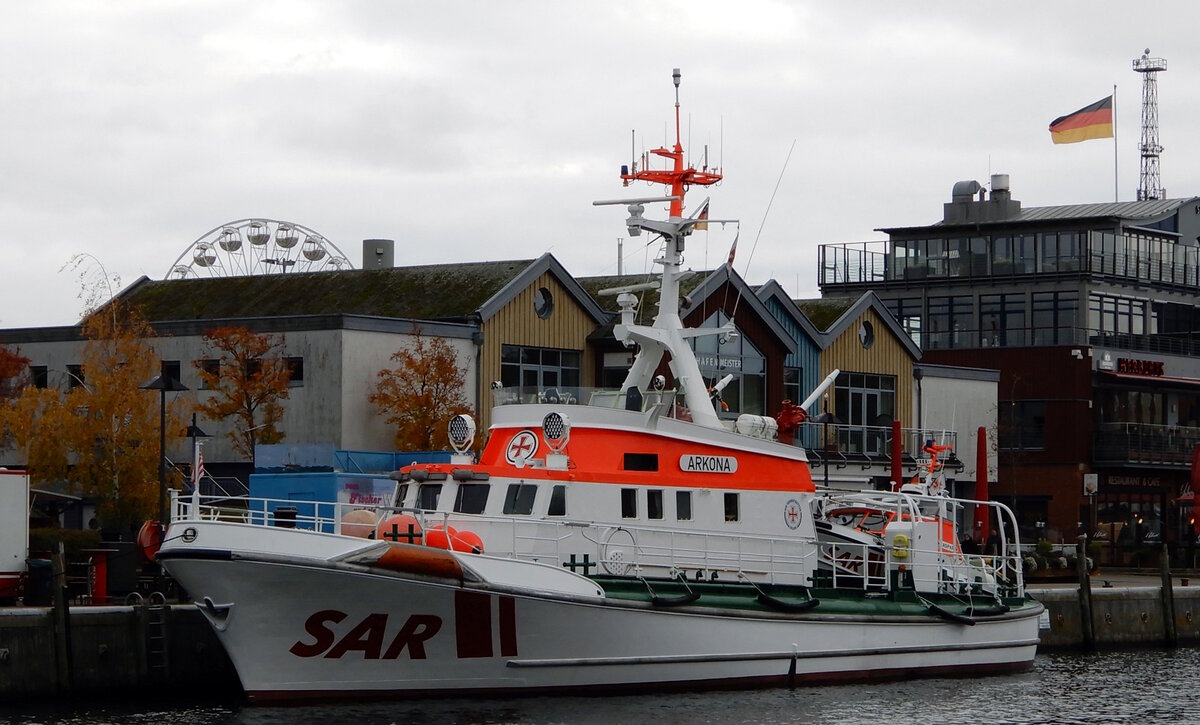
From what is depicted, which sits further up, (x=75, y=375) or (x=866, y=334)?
(x=866, y=334)

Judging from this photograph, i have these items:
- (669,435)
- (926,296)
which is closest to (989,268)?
(926,296)

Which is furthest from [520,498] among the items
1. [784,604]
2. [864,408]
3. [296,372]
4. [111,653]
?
[864,408]

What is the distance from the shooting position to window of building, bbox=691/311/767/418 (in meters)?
52.9

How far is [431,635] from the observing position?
86.1ft

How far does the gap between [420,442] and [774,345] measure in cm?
1379

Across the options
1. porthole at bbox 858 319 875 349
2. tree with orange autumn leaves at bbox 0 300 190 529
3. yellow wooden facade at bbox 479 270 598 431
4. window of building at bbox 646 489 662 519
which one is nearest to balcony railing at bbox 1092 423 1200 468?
porthole at bbox 858 319 875 349

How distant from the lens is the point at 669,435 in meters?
29.0

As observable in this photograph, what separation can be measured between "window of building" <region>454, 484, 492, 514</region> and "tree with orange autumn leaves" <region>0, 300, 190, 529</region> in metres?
15.7

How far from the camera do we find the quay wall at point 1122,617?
3891 centimetres

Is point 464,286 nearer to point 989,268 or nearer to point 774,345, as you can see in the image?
point 774,345

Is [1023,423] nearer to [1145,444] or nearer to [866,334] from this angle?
[1145,444]

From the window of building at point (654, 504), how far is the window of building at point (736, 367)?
23.5 metres

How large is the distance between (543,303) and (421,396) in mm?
6211

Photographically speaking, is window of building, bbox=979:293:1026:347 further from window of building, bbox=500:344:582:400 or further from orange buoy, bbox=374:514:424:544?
orange buoy, bbox=374:514:424:544
